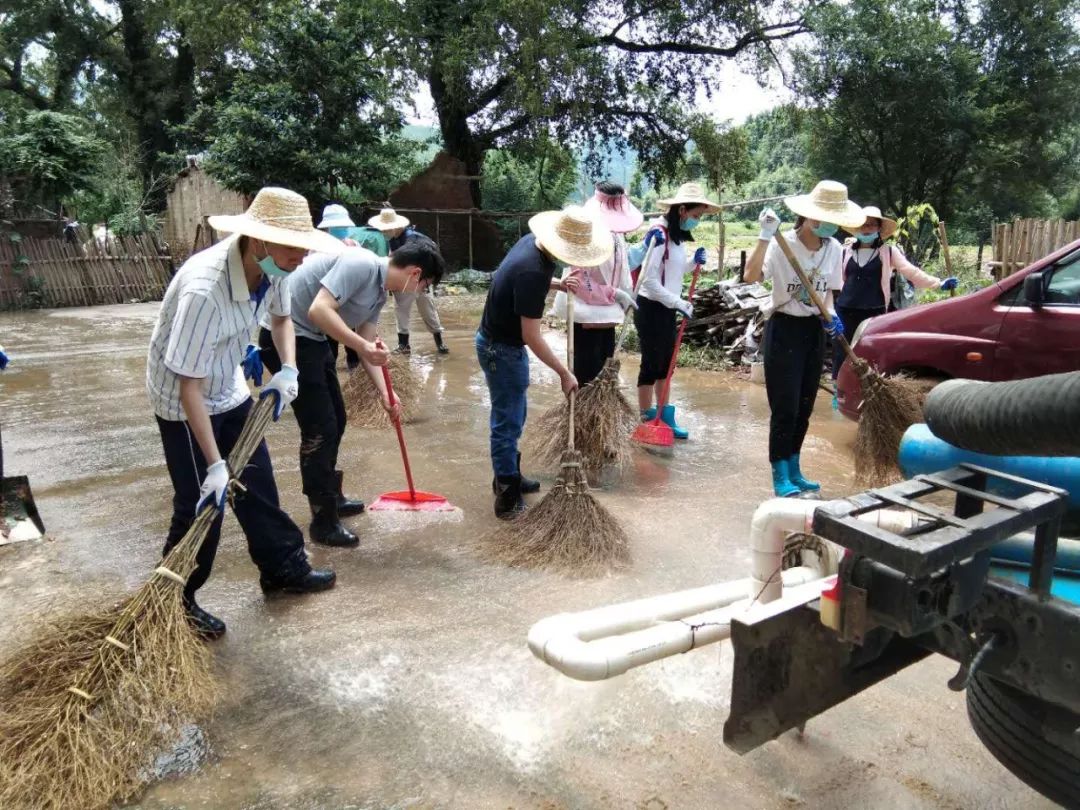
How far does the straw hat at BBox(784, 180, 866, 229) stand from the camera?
418 cm

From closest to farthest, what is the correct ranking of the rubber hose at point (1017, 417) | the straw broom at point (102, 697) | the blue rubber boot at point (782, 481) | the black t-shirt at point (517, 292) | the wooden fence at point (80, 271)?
the rubber hose at point (1017, 417)
the straw broom at point (102, 697)
the black t-shirt at point (517, 292)
the blue rubber boot at point (782, 481)
the wooden fence at point (80, 271)

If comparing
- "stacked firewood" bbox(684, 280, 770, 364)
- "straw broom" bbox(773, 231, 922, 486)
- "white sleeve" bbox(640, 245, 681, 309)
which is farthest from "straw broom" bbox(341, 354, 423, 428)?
"stacked firewood" bbox(684, 280, 770, 364)

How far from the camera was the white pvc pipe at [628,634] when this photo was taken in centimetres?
159

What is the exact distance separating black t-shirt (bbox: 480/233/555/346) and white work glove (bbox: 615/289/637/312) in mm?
1009

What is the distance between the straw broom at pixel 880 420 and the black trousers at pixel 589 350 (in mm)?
1470

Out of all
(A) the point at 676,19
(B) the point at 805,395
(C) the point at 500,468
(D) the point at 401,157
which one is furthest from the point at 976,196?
(C) the point at 500,468

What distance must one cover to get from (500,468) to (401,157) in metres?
13.8

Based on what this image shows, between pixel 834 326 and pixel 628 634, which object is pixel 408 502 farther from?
pixel 628 634

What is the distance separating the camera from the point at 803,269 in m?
4.25

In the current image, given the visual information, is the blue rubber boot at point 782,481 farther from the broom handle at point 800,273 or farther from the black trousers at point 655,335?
the black trousers at point 655,335

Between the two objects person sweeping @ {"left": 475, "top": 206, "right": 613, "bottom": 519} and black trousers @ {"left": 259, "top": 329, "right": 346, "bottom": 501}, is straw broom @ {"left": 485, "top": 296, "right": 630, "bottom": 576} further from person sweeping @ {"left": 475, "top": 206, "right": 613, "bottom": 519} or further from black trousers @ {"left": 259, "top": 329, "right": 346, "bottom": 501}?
black trousers @ {"left": 259, "top": 329, "right": 346, "bottom": 501}

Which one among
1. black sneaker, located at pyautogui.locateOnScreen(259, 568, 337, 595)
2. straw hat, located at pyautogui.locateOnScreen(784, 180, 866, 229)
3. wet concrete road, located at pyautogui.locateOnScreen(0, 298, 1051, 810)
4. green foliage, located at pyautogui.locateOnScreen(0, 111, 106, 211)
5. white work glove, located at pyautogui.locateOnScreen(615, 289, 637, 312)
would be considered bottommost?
wet concrete road, located at pyautogui.locateOnScreen(0, 298, 1051, 810)

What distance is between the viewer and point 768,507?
2039mm

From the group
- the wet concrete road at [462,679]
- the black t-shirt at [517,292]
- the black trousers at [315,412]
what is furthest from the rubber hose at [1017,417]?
the black trousers at [315,412]
